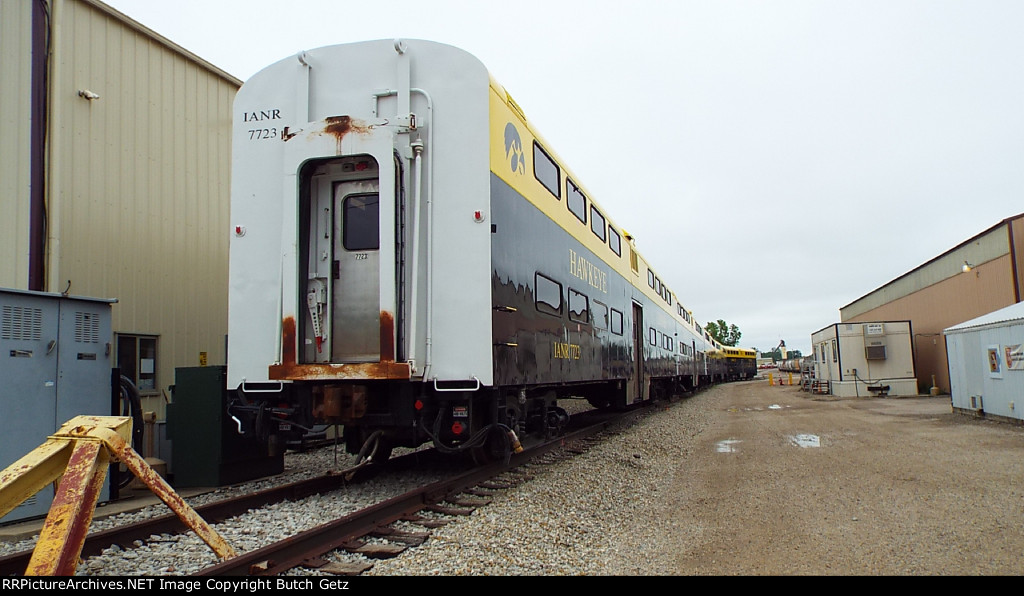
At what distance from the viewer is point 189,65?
10992 millimetres

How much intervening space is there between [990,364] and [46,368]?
51.0 ft

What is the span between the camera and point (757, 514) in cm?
561

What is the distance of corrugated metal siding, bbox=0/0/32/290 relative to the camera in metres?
8.40

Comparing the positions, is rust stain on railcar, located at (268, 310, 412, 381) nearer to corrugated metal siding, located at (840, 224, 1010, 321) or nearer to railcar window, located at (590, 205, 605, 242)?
railcar window, located at (590, 205, 605, 242)

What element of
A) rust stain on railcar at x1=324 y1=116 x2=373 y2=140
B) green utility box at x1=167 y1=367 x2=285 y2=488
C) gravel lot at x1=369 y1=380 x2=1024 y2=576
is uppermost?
rust stain on railcar at x1=324 y1=116 x2=373 y2=140

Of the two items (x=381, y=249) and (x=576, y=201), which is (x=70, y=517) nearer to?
(x=381, y=249)

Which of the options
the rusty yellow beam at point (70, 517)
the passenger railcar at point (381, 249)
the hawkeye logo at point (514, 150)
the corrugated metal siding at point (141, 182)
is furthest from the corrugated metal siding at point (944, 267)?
the rusty yellow beam at point (70, 517)

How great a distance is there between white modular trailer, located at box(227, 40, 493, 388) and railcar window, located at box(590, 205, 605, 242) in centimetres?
465

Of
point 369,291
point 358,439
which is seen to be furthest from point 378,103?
point 358,439

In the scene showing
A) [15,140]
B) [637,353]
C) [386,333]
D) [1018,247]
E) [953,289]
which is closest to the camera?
[386,333]

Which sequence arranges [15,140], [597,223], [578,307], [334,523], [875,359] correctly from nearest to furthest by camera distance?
1. [334,523]
2. [15,140]
3. [578,307]
4. [597,223]
5. [875,359]

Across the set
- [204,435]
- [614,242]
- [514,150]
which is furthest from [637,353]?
[204,435]

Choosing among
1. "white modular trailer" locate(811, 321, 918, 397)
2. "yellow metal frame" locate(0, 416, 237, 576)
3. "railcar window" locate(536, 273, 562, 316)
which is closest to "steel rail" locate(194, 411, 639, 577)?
"yellow metal frame" locate(0, 416, 237, 576)

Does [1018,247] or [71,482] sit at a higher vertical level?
[1018,247]
